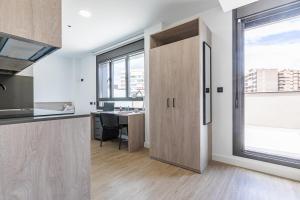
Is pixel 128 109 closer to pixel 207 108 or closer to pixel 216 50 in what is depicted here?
pixel 207 108

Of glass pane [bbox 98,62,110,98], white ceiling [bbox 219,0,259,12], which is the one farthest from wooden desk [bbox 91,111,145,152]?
white ceiling [bbox 219,0,259,12]

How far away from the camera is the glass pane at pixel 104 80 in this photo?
5008mm

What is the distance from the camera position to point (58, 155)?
1177 mm

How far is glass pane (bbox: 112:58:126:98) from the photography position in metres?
4.46

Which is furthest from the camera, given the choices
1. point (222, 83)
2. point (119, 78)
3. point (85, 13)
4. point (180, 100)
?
point (119, 78)

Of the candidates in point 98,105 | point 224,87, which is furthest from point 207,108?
point 98,105

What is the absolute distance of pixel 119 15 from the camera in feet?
9.66

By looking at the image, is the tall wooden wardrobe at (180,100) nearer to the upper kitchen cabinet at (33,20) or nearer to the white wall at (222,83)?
the white wall at (222,83)

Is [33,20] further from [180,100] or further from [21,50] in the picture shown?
[180,100]

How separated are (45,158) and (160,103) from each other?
1924mm

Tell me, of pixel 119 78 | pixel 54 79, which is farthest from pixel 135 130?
pixel 54 79

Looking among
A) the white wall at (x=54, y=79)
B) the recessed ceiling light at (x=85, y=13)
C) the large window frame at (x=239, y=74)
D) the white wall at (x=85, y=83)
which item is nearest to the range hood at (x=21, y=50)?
the recessed ceiling light at (x=85, y=13)

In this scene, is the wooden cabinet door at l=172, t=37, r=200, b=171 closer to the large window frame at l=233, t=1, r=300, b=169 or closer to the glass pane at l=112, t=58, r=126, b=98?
the large window frame at l=233, t=1, r=300, b=169

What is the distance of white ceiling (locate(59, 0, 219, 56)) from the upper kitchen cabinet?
1.69m
